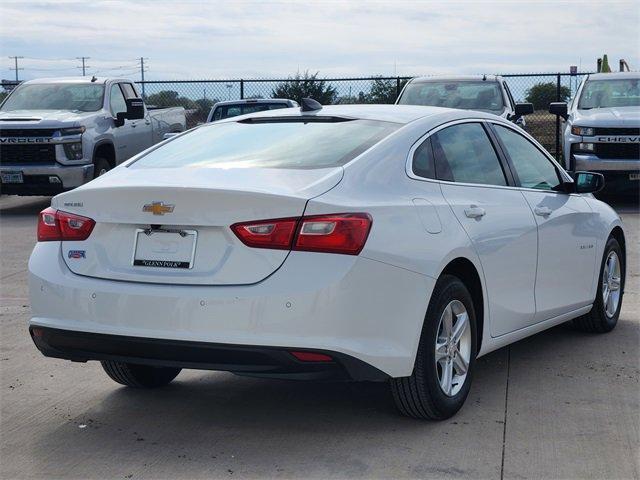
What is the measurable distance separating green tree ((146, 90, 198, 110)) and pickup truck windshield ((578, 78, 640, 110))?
1295 cm

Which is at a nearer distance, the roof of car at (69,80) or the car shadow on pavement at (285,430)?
the car shadow on pavement at (285,430)

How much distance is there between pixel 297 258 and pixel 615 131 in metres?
11.4

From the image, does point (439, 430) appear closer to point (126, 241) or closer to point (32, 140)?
point (126, 241)

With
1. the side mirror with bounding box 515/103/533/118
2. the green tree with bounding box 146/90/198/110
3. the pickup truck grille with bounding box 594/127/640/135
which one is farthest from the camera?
the green tree with bounding box 146/90/198/110

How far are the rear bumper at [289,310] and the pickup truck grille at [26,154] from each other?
429 inches

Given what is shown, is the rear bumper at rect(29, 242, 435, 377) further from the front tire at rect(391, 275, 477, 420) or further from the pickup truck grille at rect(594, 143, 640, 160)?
the pickup truck grille at rect(594, 143, 640, 160)

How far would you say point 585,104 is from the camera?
53.2 feet

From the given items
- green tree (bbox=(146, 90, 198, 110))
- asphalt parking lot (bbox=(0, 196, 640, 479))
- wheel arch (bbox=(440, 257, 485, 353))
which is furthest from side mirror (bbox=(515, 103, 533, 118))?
green tree (bbox=(146, 90, 198, 110))

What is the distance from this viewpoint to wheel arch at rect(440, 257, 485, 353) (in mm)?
5352

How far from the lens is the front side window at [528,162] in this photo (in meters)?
6.43

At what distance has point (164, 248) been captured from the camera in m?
4.75

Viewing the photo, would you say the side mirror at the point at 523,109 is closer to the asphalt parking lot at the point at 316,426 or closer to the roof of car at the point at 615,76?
the roof of car at the point at 615,76

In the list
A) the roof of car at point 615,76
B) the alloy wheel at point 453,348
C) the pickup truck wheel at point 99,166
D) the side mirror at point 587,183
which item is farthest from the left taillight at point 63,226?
the roof of car at point 615,76

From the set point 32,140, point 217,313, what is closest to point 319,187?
point 217,313
